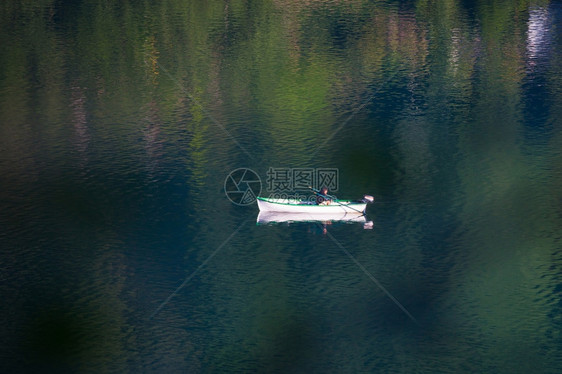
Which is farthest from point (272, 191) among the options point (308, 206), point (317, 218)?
point (317, 218)

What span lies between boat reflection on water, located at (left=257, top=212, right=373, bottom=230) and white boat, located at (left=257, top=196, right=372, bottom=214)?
1.04 ft

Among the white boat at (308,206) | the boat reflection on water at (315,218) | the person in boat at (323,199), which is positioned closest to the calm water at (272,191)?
the boat reflection on water at (315,218)

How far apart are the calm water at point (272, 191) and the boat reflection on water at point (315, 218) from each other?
3.41ft

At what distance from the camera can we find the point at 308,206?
247ft

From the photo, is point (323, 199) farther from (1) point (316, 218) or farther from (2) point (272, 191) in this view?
(2) point (272, 191)

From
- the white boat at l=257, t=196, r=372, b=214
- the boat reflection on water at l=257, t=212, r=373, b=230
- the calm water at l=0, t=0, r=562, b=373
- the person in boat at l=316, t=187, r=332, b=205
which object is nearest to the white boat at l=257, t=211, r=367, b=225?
the boat reflection on water at l=257, t=212, r=373, b=230

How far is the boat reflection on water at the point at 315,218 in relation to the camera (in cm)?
7575

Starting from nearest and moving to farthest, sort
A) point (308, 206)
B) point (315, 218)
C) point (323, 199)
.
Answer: point (308, 206)
point (323, 199)
point (315, 218)

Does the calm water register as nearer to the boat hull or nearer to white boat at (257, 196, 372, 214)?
the boat hull

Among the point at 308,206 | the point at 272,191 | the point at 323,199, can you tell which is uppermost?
the point at 323,199

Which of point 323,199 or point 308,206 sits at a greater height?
point 323,199

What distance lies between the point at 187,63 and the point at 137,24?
19.0 metres

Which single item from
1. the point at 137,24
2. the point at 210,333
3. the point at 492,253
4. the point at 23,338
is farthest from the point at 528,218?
the point at 137,24

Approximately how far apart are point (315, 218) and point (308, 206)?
1365 millimetres
